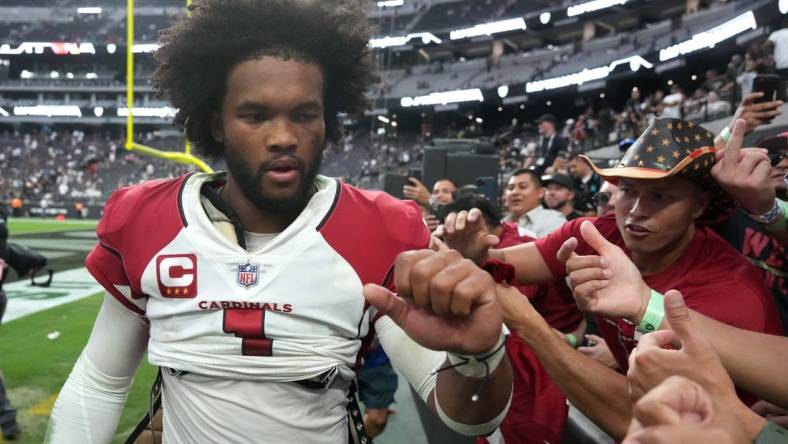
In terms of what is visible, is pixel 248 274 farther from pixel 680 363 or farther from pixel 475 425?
pixel 680 363

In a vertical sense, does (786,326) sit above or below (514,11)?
→ below

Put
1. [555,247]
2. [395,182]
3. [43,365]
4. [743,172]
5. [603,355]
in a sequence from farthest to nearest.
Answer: [395,182] → [43,365] → [555,247] → [603,355] → [743,172]

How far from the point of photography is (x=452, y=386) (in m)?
1.34

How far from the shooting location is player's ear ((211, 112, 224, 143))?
1.82 metres

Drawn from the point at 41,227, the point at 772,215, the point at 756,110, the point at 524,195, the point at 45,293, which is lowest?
the point at 41,227

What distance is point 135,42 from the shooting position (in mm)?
44844

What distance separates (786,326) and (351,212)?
1.91 metres

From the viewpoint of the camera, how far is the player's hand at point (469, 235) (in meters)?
1.72

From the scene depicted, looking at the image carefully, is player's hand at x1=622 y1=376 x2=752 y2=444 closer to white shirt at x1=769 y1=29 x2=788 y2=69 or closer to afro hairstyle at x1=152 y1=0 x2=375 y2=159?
afro hairstyle at x1=152 y1=0 x2=375 y2=159

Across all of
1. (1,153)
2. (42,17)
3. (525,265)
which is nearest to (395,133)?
(1,153)

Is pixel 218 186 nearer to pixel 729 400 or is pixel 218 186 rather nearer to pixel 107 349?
pixel 107 349

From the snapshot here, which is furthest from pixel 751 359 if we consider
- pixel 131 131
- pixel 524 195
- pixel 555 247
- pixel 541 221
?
pixel 131 131

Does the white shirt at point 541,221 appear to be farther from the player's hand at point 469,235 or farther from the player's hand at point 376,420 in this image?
the player's hand at point 469,235

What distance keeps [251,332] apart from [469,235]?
0.70 meters
